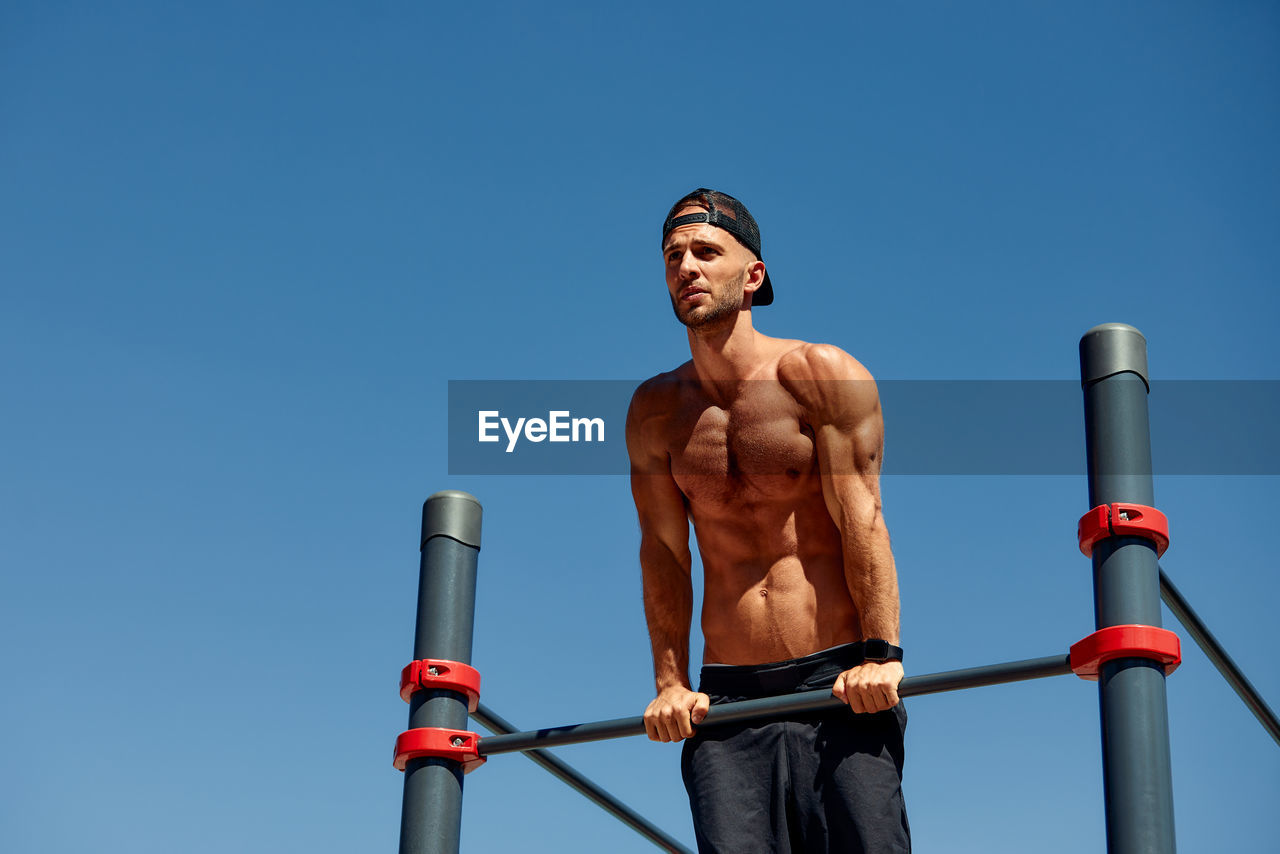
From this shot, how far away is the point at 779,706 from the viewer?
17.4 feet

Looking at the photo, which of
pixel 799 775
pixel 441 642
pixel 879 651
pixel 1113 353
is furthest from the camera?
pixel 441 642

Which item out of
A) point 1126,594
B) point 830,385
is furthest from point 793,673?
point 1126,594

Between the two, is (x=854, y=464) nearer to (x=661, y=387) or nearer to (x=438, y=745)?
(x=661, y=387)

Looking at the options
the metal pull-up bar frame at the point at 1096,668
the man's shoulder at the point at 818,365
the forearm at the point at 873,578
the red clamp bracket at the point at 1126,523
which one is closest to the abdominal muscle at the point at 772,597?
the forearm at the point at 873,578

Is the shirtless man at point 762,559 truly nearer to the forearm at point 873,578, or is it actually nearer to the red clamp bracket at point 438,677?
the forearm at point 873,578

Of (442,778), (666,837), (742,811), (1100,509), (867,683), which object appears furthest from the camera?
(666,837)

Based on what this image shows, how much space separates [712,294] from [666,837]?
2.55 metres

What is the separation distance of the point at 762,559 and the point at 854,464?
56 cm

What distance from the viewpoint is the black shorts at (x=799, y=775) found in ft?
18.0

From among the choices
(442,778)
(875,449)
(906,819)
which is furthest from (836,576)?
(442,778)

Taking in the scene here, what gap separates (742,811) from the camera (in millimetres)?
5703

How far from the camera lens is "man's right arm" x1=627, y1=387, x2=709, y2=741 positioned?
20.4 feet

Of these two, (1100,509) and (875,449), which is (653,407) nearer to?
(875,449)

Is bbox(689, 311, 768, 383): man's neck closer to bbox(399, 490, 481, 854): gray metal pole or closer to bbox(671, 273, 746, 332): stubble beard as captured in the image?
bbox(671, 273, 746, 332): stubble beard
